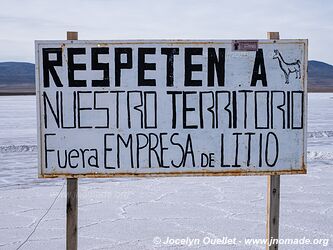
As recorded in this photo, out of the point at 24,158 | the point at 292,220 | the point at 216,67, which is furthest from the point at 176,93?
the point at 24,158

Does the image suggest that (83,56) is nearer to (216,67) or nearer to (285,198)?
(216,67)

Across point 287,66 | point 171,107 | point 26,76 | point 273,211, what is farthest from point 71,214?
point 26,76

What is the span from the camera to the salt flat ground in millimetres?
4656

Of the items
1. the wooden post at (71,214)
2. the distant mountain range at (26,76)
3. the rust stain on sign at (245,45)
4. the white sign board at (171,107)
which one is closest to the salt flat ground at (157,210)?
the wooden post at (71,214)

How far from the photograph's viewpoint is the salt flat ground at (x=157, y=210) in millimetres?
4656

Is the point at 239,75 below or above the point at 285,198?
above

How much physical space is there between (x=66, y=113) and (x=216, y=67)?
3.54 feet

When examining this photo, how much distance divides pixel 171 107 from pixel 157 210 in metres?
2.75

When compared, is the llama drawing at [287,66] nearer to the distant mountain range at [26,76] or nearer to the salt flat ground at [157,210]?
the salt flat ground at [157,210]

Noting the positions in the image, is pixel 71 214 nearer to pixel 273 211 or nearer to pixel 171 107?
pixel 171 107

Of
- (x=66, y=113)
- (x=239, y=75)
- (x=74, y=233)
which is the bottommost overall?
(x=74, y=233)

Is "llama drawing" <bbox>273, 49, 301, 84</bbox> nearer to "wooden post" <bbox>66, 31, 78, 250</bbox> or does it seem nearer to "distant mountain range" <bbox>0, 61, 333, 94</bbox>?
"wooden post" <bbox>66, 31, 78, 250</bbox>

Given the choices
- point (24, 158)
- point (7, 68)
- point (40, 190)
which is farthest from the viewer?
point (7, 68)

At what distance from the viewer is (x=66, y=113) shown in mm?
3162
